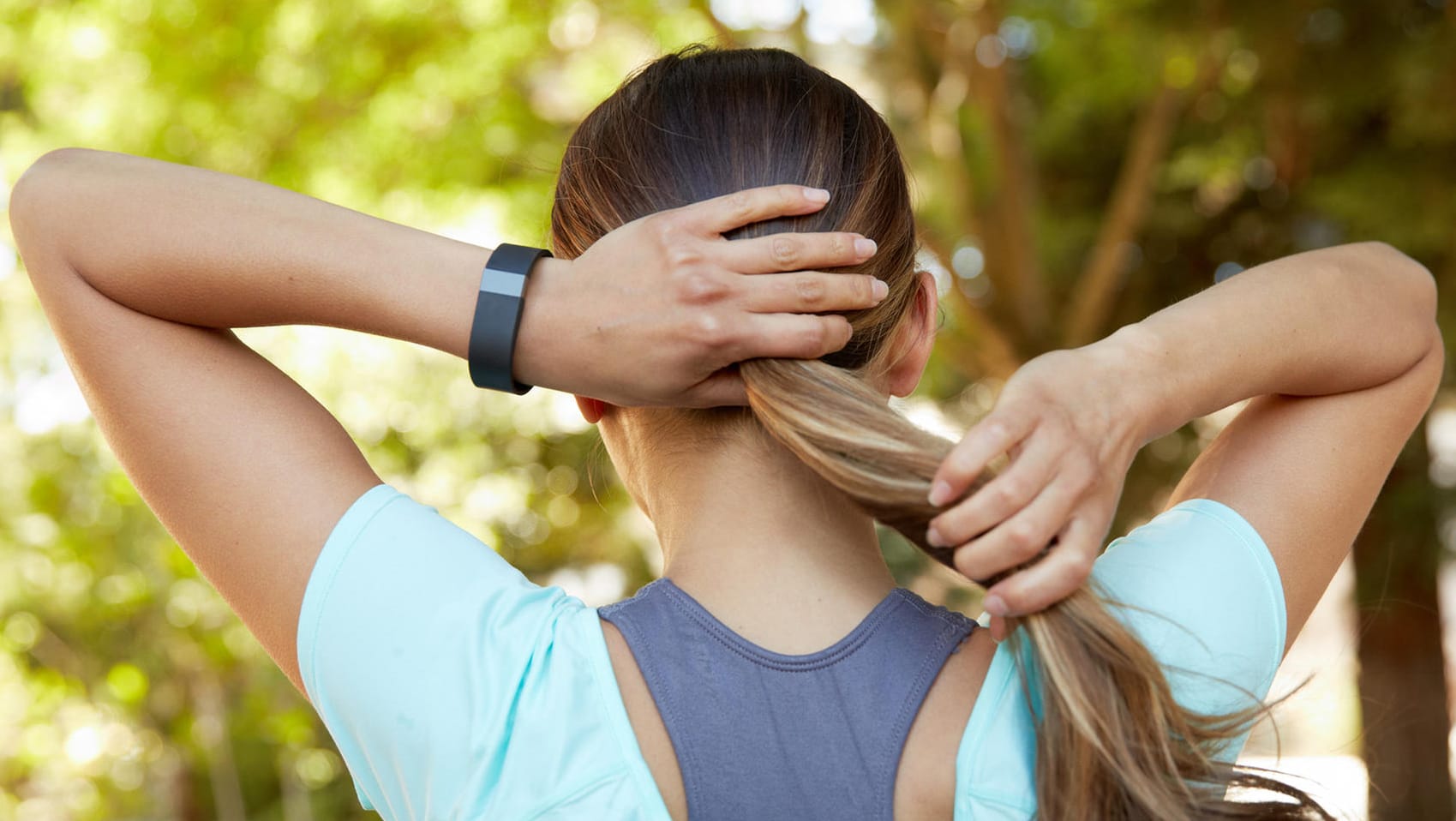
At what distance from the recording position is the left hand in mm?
909

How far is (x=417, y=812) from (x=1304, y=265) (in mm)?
995

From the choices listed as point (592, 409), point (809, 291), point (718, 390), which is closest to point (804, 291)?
point (809, 291)

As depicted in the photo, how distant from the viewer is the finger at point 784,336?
912mm

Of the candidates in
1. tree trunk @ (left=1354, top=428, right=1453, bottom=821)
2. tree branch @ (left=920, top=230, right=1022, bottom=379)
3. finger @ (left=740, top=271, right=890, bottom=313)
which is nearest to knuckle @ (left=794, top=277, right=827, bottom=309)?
finger @ (left=740, top=271, right=890, bottom=313)

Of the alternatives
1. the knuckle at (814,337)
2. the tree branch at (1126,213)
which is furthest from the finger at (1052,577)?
the tree branch at (1126,213)

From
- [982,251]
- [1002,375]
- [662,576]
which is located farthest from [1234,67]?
[662,576]

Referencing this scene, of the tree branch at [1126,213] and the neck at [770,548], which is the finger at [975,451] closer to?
the neck at [770,548]

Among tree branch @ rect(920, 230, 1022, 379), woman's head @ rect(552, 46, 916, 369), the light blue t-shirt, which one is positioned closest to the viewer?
the light blue t-shirt

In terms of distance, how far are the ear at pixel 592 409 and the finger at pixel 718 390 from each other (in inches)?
8.7

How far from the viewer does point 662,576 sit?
105 centimetres

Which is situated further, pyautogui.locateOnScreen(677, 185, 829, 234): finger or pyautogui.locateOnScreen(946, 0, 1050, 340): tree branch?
pyautogui.locateOnScreen(946, 0, 1050, 340): tree branch

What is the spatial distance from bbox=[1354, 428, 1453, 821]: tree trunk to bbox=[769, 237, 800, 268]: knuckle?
4462mm

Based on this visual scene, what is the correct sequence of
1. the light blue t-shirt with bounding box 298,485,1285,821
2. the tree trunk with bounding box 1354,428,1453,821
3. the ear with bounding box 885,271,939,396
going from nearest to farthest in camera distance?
the light blue t-shirt with bounding box 298,485,1285,821, the ear with bounding box 885,271,939,396, the tree trunk with bounding box 1354,428,1453,821

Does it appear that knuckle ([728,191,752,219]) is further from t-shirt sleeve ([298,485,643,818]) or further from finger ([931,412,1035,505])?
t-shirt sleeve ([298,485,643,818])
